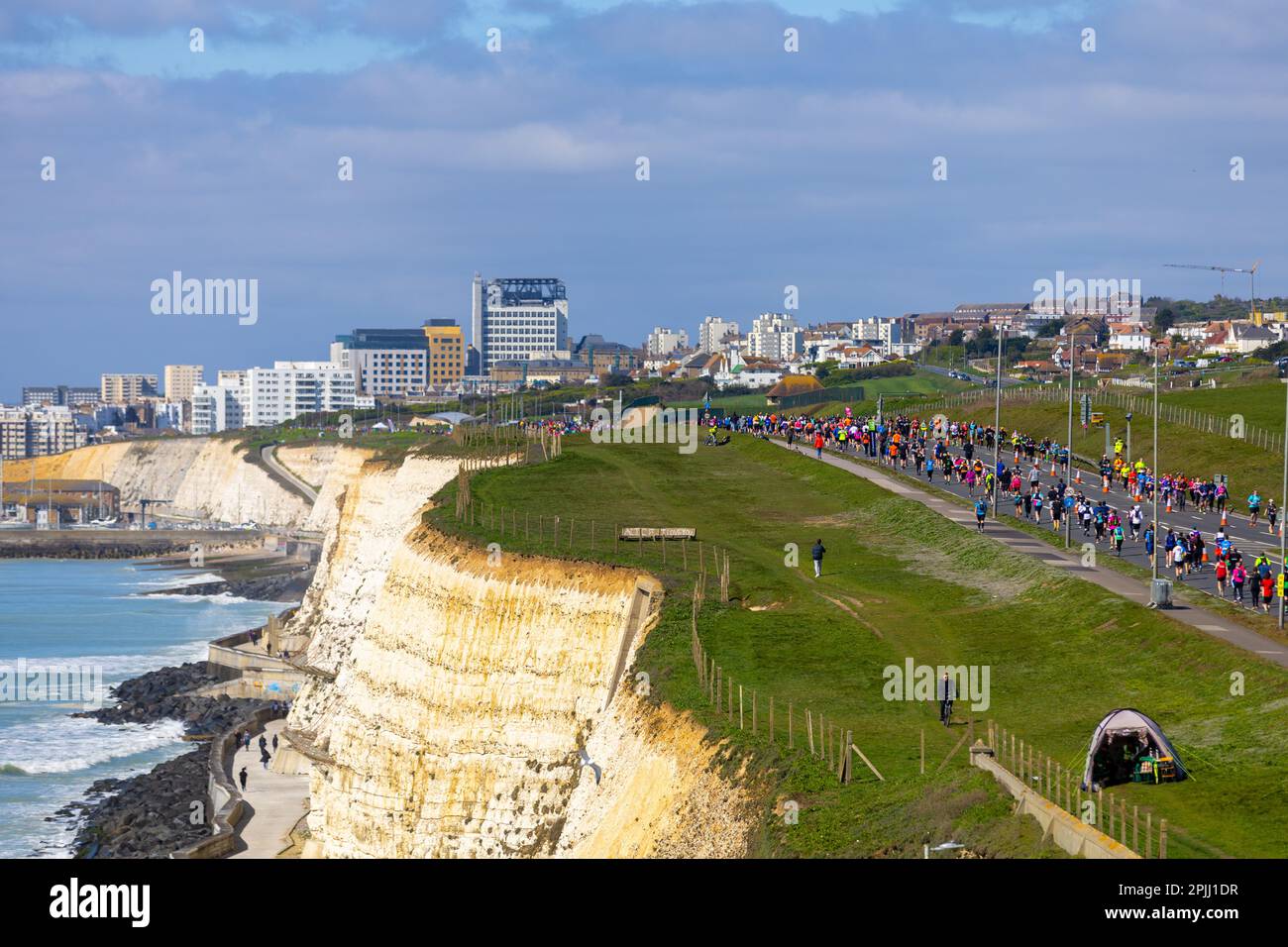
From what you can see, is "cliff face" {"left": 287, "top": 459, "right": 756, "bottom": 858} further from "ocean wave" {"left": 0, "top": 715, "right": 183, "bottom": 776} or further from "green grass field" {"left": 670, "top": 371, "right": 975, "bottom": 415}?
"green grass field" {"left": 670, "top": 371, "right": 975, "bottom": 415}

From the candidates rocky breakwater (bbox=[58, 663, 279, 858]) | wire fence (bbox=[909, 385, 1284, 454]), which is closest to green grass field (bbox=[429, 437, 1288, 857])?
rocky breakwater (bbox=[58, 663, 279, 858])

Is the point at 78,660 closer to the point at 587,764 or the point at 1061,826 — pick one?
the point at 587,764

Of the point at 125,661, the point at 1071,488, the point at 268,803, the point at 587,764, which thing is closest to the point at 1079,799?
the point at 587,764

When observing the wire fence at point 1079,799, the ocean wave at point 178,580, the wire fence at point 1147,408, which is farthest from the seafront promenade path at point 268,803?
the ocean wave at point 178,580

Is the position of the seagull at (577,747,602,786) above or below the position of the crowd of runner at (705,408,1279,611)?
below
